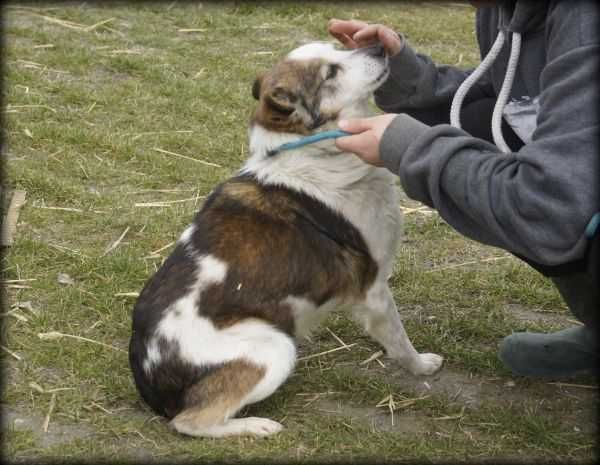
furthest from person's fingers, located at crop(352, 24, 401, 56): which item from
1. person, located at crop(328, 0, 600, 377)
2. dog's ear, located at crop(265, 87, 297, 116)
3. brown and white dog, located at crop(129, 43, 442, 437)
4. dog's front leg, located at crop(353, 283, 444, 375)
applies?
dog's front leg, located at crop(353, 283, 444, 375)

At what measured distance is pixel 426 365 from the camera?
388cm

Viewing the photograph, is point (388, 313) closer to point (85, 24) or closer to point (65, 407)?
point (65, 407)

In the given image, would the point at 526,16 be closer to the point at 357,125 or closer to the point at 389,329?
the point at 357,125

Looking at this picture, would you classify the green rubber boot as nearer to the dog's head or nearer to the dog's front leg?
the dog's front leg

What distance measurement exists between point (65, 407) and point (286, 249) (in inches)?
42.5

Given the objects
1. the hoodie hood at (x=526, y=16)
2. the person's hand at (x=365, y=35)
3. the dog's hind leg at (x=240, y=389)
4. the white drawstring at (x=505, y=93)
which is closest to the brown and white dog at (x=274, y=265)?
the dog's hind leg at (x=240, y=389)

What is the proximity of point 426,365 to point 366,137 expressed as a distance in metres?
1.18

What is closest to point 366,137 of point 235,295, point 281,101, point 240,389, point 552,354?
point 281,101

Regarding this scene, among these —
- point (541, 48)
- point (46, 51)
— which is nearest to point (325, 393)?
point (541, 48)

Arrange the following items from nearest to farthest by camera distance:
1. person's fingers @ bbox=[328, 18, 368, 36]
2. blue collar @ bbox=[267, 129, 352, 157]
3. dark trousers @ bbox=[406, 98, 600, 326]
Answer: dark trousers @ bbox=[406, 98, 600, 326] → blue collar @ bbox=[267, 129, 352, 157] → person's fingers @ bbox=[328, 18, 368, 36]

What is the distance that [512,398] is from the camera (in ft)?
12.2

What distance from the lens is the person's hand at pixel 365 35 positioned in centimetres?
388

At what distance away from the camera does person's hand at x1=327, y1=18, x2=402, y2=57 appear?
388 centimetres

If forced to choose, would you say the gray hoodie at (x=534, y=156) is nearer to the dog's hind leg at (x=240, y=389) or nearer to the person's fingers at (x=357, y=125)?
the person's fingers at (x=357, y=125)
